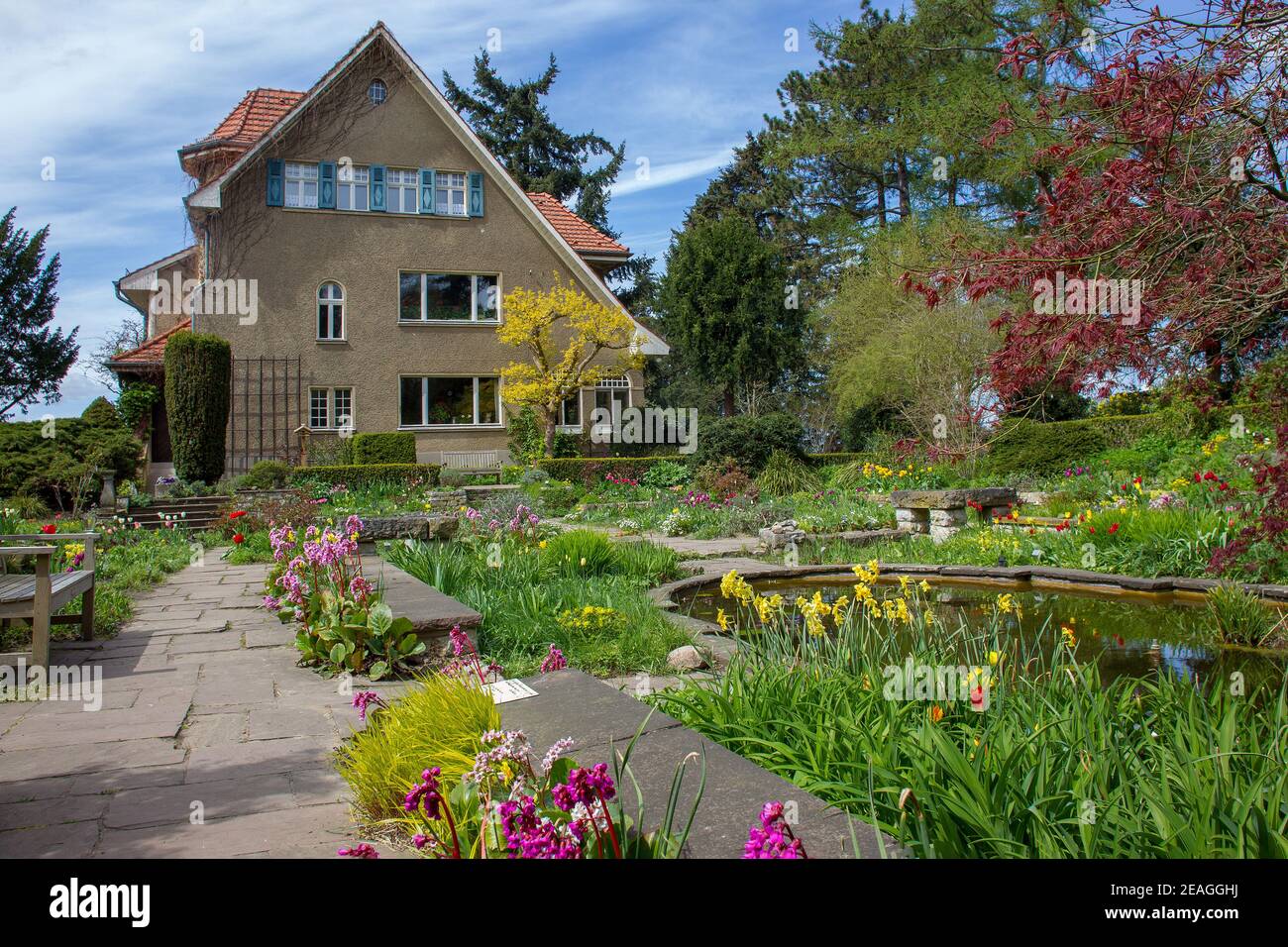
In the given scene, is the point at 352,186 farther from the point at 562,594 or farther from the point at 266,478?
the point at 562,594

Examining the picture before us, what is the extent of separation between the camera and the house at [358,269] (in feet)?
66.6

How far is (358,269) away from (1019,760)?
69.4 ft

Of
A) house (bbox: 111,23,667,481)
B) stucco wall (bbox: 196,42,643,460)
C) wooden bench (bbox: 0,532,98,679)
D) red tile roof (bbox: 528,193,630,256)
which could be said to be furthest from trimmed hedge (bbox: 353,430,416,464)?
wooden bench (bbox: 0,532,98,679)

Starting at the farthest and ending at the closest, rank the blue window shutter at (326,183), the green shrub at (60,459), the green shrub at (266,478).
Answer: the blue window shutter at (326,183)
the green shrub at (266,478)
the green shrub at (60,459)

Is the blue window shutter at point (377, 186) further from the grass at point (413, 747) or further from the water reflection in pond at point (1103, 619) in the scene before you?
the grass at point (413, 747)

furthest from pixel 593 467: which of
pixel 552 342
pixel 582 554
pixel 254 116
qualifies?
pixel 254 116

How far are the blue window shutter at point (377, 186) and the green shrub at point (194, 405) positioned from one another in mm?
6348

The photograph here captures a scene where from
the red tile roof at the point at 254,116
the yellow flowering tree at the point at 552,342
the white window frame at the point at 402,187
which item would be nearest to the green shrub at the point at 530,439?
the yellow flowering tree at the point at 552,342

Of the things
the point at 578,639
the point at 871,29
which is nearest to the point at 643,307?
the point at 871,29

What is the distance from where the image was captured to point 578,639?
4.95 metres

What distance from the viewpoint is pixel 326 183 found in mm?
20859

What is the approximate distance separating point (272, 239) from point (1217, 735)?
21.5 m

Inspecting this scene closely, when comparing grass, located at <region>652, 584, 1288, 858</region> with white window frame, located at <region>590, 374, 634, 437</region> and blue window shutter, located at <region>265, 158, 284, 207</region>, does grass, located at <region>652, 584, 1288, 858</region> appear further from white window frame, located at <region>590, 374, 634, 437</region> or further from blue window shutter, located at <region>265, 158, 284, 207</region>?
blue window shutter, located at <region>265, 158, 284, 207</region>

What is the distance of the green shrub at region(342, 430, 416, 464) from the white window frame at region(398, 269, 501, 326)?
3533mm
